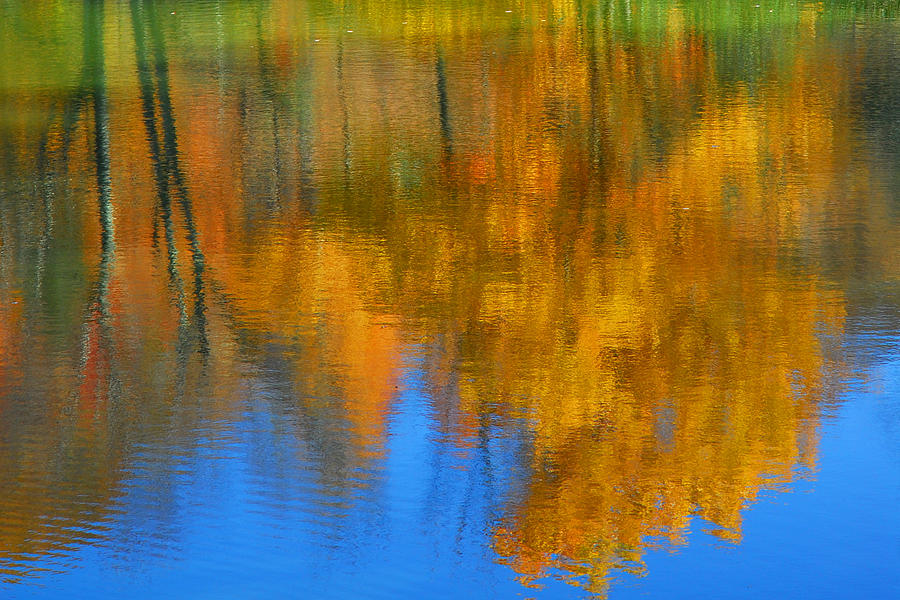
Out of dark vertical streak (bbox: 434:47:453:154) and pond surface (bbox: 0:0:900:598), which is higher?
dark vertical streak (bbox: 434:47:453:154)

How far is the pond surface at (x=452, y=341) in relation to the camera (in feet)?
16.2

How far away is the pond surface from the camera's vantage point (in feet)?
16.2

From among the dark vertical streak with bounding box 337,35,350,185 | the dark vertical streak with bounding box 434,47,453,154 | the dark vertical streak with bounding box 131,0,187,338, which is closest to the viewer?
the dark vertical streak with bounding box 131,0,187,338

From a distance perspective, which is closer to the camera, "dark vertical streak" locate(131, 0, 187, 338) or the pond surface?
the pond surface

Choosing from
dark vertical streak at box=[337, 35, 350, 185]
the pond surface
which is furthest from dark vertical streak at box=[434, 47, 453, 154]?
dark vertical streak at box=[337, 35, 350, 185]

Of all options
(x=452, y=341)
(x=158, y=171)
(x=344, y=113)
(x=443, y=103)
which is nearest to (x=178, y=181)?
(x=158, y=171)

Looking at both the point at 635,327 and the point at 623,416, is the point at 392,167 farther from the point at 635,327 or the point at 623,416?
the point at 623,416

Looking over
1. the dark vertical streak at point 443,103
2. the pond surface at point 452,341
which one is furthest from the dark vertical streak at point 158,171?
the dark vertical streak at point 443,103

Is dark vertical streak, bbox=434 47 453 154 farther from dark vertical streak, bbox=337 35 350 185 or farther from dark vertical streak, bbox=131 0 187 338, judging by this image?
dark vertical streak, bbox=131 0 187 338

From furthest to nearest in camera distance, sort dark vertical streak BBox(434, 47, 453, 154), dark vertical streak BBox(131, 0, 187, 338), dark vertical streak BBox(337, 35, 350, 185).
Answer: dark vertical streak BBox(434, 47, 453, 154)
dark vertical streak BBox(337, 35, 350, 185)
dark vertical streak BBox(131, 0, 187, 338)

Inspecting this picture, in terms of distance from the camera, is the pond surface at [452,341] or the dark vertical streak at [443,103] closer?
the pond surface at [452,341]

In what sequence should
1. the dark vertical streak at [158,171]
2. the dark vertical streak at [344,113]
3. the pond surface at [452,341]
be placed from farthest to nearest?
the dark vertical streak at [344,113] < the dark vertical streak at [158,171] < the pond surface at [452,341]

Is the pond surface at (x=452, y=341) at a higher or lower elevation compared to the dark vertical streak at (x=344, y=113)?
lower

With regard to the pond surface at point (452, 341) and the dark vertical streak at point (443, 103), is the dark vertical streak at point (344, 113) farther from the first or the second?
the dark vertical streak at point (443, 103)
